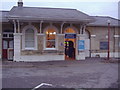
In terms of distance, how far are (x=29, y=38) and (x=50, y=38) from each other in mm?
1951

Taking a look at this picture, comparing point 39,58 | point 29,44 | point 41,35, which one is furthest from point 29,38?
point 39,58

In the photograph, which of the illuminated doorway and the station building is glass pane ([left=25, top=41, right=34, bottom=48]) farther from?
the illuminated doorway

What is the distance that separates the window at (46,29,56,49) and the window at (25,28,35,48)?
138cm

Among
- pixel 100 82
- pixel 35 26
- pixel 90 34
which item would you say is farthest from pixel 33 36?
pixel 100 82

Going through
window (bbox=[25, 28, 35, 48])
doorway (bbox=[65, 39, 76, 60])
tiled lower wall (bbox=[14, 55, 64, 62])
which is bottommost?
tiled lower wall (bbox=[14, 55, 64, 62])

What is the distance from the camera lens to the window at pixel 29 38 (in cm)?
1962

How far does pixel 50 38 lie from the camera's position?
20.1m

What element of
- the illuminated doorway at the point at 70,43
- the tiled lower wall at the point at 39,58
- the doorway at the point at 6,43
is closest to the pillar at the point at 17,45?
the tiled lower wall at the point at 39,58

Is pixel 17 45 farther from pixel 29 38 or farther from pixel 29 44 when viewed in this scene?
pixel 29 38

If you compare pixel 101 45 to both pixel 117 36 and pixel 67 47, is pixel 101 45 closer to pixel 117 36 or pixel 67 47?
pixel 117 36

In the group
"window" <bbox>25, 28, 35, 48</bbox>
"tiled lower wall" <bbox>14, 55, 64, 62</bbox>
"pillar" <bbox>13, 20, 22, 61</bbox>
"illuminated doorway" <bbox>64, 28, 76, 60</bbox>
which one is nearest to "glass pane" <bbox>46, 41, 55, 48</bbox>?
"tiled lower wall" <bbox>14, 55, 64, 62</bbox>

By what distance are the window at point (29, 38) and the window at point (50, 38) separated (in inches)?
54.5

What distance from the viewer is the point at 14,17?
18141 millimetres

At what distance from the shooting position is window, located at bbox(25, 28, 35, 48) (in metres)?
19.6
